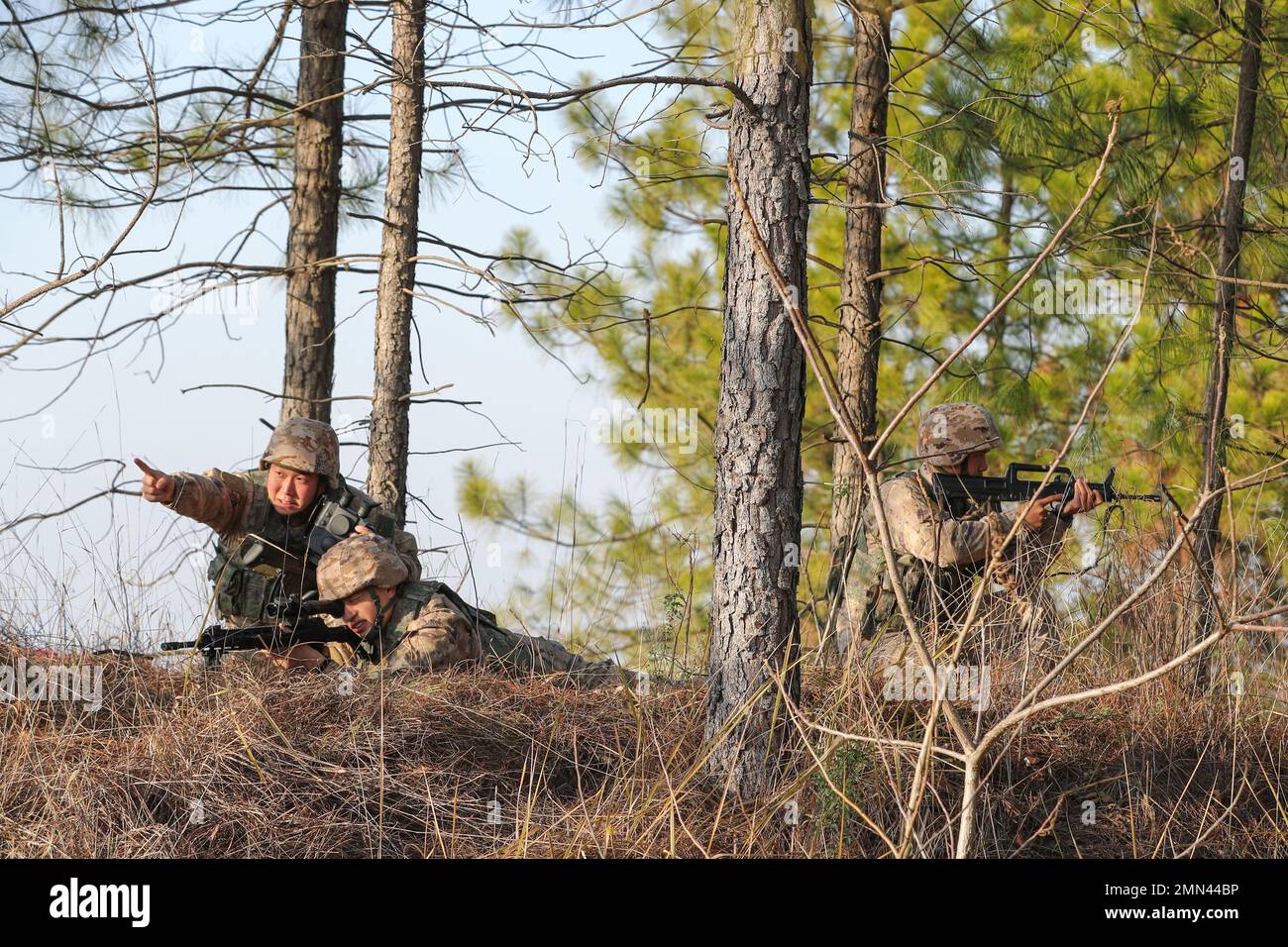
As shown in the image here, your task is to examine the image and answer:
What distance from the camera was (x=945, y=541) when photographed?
5.48 m

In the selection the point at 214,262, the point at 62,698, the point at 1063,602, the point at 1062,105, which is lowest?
the point at 62,698

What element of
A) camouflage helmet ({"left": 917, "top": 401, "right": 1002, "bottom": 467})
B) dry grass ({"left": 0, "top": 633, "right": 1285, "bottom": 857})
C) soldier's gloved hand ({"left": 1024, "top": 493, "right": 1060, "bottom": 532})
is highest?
camouflage helmet ({"left": 917, "top": 401, "right": 1002, "bottom": 467})

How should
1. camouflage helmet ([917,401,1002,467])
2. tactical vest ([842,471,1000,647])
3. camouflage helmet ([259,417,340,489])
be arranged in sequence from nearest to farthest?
camouflage helmet ([259,417,340,489]) < tactical vest ([842,471,1000,647]) < camouflage helmet ([917,401,1002,467])

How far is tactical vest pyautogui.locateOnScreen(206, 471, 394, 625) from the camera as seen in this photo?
17.7 feet

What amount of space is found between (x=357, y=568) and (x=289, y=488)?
0.75m

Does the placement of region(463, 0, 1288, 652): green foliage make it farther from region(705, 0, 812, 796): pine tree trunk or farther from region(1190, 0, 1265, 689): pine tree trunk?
region(705, 0, 812, 796): pine tree trunk

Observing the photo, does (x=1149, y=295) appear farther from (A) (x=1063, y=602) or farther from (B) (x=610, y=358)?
(B) (x=610, y=358)

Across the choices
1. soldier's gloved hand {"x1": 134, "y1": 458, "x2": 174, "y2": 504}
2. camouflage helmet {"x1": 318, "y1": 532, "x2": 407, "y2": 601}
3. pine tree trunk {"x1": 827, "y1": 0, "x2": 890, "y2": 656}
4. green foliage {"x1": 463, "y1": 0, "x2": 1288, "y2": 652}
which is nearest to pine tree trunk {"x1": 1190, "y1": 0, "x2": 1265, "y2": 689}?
green foliage {"x1": 463, "y1": 0, "x2": 1288, "y2": 652}

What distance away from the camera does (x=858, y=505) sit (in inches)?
231

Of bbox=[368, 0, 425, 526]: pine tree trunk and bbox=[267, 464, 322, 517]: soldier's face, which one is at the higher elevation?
bbox=[368, 0, 425, 526]: pine tree trunk

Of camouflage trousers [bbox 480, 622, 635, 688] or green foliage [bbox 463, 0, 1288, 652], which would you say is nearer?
Result: camouflage trousers [bbox 480, 622, 635, 688]

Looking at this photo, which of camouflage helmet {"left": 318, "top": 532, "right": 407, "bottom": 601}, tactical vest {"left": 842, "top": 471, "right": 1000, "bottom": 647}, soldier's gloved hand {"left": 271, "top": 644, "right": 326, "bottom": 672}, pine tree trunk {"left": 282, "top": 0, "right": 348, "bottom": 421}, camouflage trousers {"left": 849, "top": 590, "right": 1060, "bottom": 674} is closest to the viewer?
camouflage trousers {"left": 849, "top": 590, "right": 1060, "bottom": 674}
